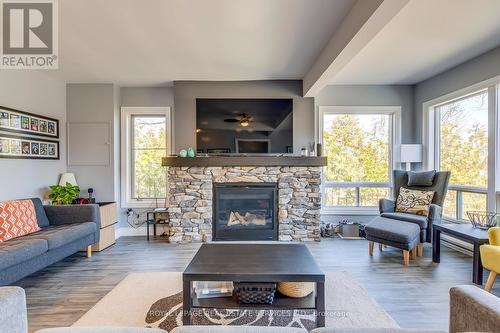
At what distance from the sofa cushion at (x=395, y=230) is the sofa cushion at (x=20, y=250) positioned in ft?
12.0

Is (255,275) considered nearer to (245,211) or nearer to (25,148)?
(245,211)

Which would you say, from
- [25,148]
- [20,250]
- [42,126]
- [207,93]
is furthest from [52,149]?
[207,93]

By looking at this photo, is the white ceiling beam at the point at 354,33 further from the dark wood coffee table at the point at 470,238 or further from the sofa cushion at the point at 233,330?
the dark wood coffee table at the point at 470,238

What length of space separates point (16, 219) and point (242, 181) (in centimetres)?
274

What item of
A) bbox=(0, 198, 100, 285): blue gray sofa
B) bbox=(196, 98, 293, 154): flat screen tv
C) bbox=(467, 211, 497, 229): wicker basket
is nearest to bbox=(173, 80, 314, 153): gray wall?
bbox=(196, 98, 293, 154): flat screen tv

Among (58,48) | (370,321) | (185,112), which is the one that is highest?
(58,48)

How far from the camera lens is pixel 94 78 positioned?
13.3ft

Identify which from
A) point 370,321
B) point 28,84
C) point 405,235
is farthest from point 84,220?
point 405,235

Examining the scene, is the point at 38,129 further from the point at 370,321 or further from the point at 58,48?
the point at 370,321

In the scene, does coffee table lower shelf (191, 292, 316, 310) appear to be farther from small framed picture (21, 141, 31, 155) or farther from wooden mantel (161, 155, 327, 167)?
small framed picture (21, 141, 31, 155)

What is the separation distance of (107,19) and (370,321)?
11.2ft

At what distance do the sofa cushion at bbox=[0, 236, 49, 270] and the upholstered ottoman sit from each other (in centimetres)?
364

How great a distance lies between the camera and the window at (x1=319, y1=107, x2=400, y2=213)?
455 centimetres

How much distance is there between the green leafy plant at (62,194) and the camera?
12.2 ft
